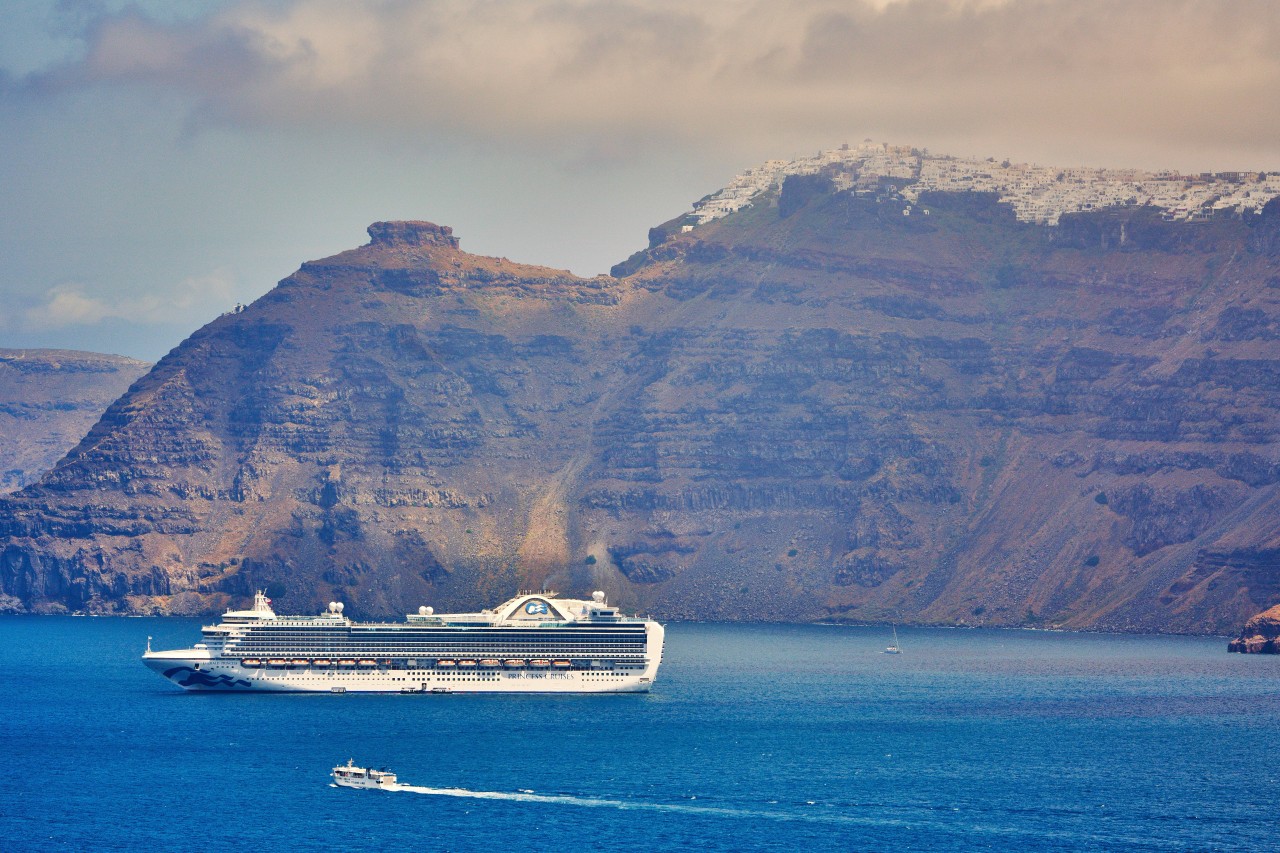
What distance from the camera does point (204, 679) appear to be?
17738 cm

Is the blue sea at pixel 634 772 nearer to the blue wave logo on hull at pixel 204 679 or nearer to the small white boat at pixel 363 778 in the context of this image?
the small white boat at pixel 363 778

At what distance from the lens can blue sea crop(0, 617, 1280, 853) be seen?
115 m

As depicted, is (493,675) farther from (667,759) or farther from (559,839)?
(559,839)

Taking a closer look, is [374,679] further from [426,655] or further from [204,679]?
[204,679]

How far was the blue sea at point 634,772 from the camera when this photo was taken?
115 metres

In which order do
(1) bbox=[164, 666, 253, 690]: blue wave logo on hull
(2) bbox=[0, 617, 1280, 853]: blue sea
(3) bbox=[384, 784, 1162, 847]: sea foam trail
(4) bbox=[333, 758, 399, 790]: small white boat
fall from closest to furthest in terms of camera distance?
1. (2) bbox=[0, 617, 1280, 853]: blue sea
2. (3) bbox=[384, 784, 1162, 847]: sea foam trail
3. (4) bbox=[333, 758, 399, 790]: small white boat
4. (1) bbox=[164, 666, 253, 690]: blue wave logo on hull

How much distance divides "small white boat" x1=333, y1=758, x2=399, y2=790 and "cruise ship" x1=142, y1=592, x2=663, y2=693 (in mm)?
46334

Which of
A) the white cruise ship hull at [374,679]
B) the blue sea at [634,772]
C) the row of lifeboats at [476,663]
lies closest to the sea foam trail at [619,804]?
the blue sea at [634,772]

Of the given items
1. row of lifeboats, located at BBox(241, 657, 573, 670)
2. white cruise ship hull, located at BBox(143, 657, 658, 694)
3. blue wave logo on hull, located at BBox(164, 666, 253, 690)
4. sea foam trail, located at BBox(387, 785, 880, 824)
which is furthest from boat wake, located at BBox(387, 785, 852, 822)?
blue wave logo on hull, located at BBox(164, 666, 253, 690)

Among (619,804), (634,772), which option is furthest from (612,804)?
(634,772)

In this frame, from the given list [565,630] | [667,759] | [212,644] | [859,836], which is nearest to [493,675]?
[565,630]

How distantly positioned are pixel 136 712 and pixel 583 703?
36.4 metres

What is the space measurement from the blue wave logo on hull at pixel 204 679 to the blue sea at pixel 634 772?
56.9 inches

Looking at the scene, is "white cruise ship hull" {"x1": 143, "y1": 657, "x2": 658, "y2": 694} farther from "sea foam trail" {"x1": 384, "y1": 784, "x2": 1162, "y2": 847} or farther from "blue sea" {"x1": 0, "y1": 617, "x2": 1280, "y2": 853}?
"sea foam trail" {"x1": 384, "y1": 784, "x2": 1162, "y2": 847}
